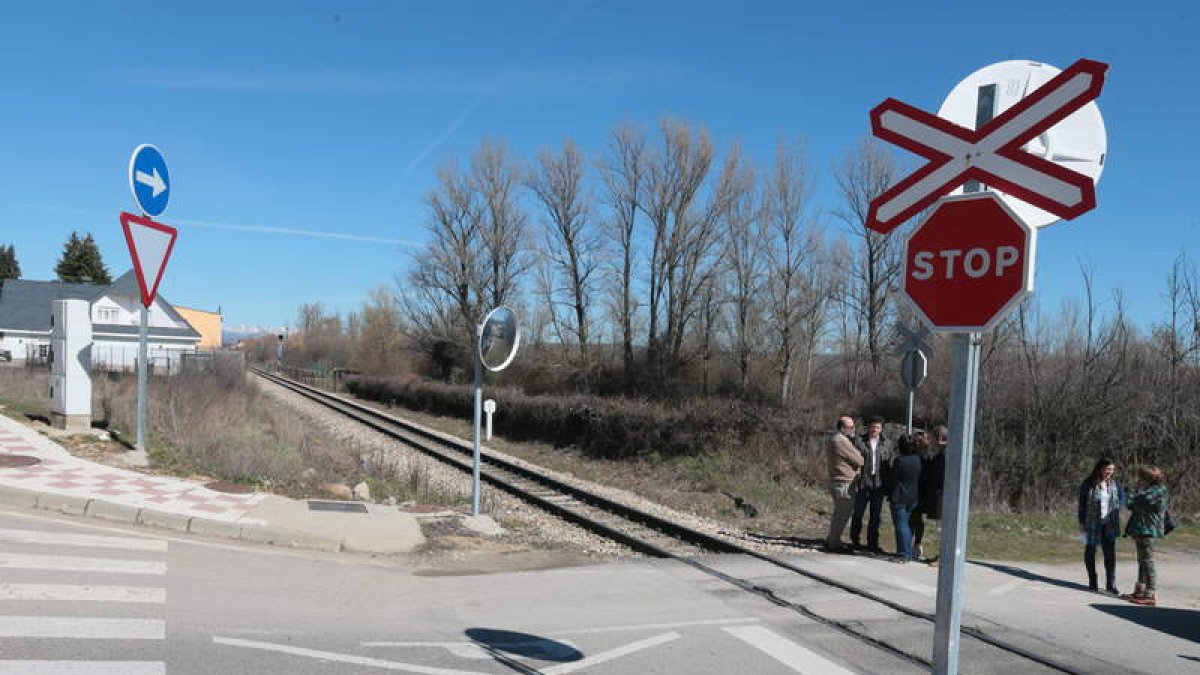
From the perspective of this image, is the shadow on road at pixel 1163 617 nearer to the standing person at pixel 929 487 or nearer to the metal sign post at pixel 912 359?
the standing person at pixel 929 487

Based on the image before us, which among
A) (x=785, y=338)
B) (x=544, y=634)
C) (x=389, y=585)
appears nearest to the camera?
(x=544, y=634)

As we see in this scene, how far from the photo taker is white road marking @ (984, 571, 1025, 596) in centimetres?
795

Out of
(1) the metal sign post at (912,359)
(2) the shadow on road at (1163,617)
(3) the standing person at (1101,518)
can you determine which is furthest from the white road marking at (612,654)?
(1) the metal sign post at (912,359)

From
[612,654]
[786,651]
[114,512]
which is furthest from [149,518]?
[786,651]

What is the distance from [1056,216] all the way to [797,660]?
3824 mm

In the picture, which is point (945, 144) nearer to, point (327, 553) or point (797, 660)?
point (797, 660)

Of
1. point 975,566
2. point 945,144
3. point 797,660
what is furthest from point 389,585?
point 975,566

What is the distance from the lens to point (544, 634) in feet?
19.6

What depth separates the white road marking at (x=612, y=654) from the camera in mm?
5219

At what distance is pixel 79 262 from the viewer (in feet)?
298

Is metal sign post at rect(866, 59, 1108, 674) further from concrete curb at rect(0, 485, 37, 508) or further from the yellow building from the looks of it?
the yellow building

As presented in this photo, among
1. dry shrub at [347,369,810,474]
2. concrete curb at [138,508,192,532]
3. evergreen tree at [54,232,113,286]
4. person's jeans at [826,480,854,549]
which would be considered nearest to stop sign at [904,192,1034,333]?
concrete curb at [138,508,192,532]

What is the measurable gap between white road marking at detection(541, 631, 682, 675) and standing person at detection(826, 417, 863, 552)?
15.4 feet

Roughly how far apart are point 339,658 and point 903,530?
273 inches
